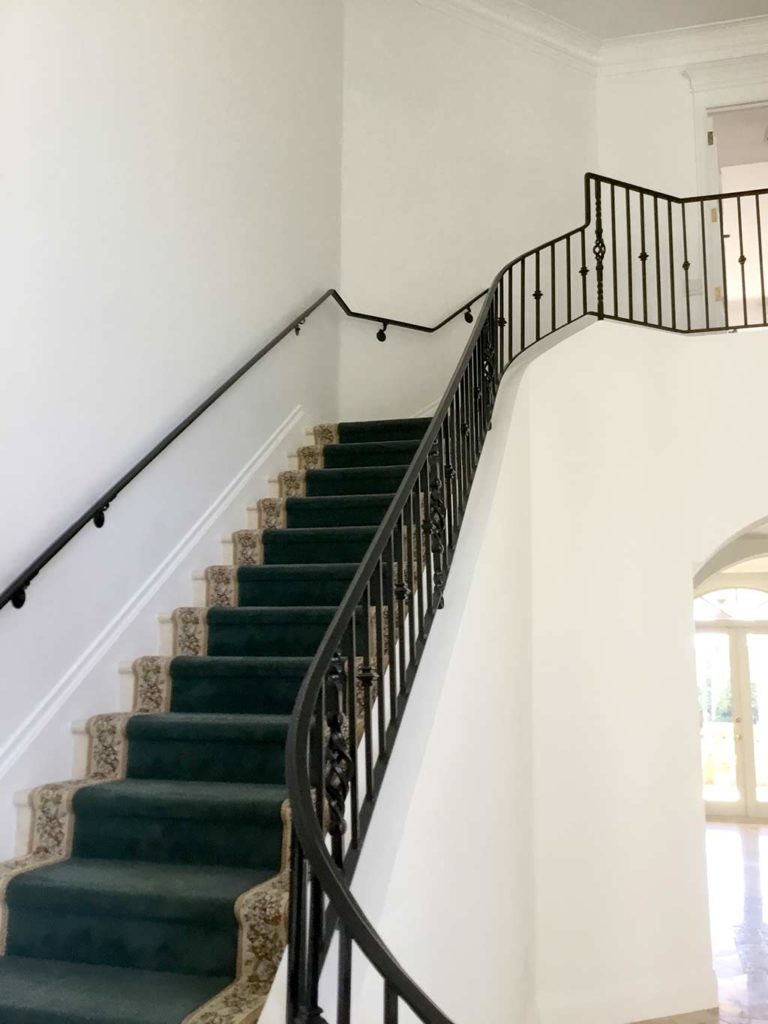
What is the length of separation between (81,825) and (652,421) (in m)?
3.71

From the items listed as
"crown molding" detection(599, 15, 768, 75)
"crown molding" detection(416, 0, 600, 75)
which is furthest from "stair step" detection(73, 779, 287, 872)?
"crown molding" detection(599, 15, 768, 75)

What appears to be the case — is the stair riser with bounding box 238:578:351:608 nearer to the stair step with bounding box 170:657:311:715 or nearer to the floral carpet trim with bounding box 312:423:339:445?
the stair step with bounding box 170:657:311:715

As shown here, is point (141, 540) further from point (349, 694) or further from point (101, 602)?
point (349, 694)

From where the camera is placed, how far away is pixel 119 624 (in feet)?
11.6

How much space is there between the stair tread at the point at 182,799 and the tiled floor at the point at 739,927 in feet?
9.97

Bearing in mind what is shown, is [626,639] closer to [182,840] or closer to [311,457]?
[311,457]

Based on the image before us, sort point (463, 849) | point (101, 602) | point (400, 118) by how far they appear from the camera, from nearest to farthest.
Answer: point (463, 849) → point (101, 602) → point (400, 118)

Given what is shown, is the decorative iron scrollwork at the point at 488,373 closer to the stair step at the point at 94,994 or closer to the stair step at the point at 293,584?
the stair step at the point at 293,584

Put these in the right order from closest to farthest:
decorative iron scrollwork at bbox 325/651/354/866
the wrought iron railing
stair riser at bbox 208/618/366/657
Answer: the wrought iron railing → decorative iron scrollwork at bbox 325/651/354/866 → stair riser at bbox 208/618/366/657

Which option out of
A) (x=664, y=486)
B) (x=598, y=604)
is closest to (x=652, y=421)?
(x=664, y=486)

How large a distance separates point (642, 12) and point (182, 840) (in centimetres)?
705

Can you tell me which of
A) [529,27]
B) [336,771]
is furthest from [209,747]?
[529,27]

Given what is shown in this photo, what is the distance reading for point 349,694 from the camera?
88.9 inches

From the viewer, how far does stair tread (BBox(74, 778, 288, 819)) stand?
260cm
